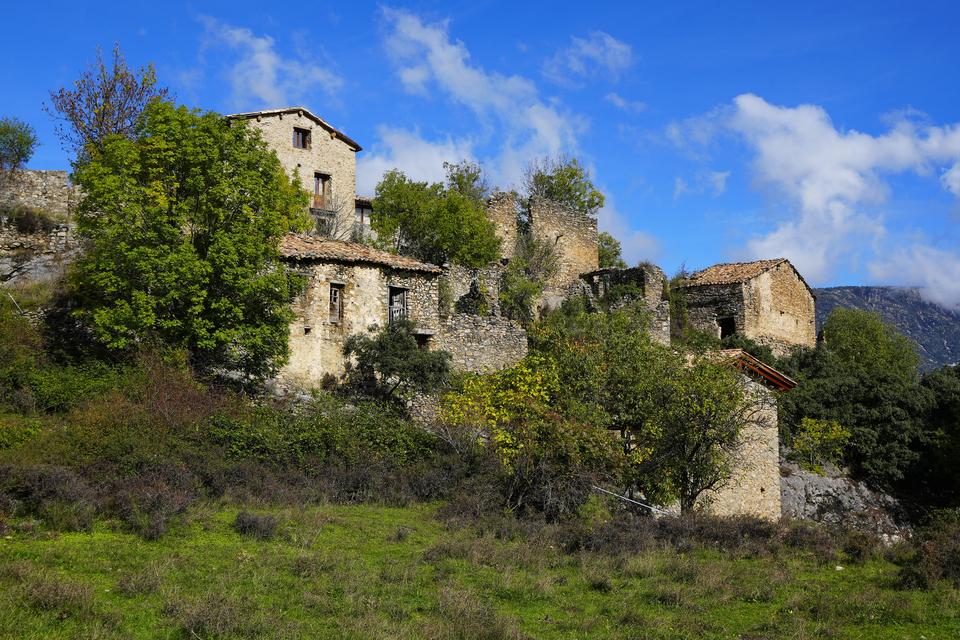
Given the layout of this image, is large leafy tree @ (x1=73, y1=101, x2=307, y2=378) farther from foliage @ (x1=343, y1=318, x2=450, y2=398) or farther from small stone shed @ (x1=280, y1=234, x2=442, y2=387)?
foliage @ (x1=343, y1=318, x2=450, y2=398)

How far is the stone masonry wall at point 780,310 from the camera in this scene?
37.1 metres

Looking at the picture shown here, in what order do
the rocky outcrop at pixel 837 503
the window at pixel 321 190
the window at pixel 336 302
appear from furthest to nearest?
1. the window at pixel 321 190
2. the rocky outcrop at pixel 837 503
3. the window at pixel 336 302

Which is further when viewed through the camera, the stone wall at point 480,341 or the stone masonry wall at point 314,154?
Answer: the stone masonry wall at point 314,154

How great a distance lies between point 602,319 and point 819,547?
10.8 m

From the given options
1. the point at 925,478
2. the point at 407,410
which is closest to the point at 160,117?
the point at 407,410

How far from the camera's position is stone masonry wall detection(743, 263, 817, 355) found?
122 feet

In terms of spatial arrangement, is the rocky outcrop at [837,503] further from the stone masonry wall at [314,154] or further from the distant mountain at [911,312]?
the distant mountain at [911,312]

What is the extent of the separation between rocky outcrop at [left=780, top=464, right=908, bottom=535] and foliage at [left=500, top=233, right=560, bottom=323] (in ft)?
41.1

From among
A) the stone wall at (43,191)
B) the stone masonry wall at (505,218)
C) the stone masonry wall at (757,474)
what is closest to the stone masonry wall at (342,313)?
the stone wall at (43,191)

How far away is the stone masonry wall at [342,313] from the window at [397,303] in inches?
7.3

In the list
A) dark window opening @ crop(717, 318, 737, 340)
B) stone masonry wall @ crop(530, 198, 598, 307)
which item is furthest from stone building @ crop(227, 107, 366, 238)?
dark window opening @ crop(717, 318, 737, 340)

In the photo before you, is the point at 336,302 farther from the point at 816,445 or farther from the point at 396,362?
the point at 816,445

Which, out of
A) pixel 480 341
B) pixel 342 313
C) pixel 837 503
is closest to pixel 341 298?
pixel 342 313

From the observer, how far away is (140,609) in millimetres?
9047
